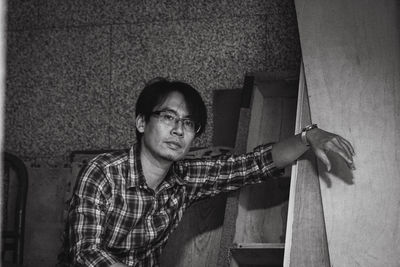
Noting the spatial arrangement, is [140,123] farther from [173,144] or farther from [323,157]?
[323,157]

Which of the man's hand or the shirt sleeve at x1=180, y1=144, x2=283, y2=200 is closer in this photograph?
the man's hand

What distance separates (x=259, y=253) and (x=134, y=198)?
0.55 meters

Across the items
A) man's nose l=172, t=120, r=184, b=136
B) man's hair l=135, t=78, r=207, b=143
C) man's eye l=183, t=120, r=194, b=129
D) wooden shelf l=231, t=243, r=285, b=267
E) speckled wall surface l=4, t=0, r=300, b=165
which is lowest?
wooden shelf l=231, t=243, r=285, b=267

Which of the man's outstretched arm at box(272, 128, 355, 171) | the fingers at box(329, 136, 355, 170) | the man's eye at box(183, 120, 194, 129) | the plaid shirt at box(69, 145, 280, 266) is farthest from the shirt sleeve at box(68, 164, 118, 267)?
the fingers at box(329, 136, 355, 170)

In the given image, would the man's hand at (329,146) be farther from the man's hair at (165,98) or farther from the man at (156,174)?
the man's hair at (165,98)

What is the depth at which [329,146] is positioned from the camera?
73.9 inches

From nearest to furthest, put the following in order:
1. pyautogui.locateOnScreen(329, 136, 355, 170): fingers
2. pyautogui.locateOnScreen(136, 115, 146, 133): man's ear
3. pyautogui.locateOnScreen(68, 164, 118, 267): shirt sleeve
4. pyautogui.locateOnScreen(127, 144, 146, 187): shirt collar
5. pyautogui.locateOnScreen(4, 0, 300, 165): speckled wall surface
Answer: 1. pyautogui.locateOnScreen(68, 164, 118, 267): shirt sleeve
2. pyautogui.locateOnScreen(329, 136, 355, 170): fingers
3. pyautogui.locateOnScreen(127, 144, 146, 187): shirt collar
4. pyautogui.locateOnScreen(136, 115, 146, 133): man's ear
5. pyautogui.locateOnScreen(4, 0, 300, 165): speckled wall surface

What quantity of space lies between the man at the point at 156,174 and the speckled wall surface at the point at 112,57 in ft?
2.23

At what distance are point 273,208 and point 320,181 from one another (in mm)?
557

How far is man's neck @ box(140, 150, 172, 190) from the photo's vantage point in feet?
6.87

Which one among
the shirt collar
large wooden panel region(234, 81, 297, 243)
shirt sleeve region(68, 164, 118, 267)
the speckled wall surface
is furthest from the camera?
the speckled wall surface

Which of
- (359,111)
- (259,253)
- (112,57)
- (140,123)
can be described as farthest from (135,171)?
(112,57)

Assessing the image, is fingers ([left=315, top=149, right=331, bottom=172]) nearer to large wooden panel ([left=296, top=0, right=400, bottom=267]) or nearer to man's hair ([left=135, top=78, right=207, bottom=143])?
large wooden panel ([left=296, top=0, right=400, bottom=267])

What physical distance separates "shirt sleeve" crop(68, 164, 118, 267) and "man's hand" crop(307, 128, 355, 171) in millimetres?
768
